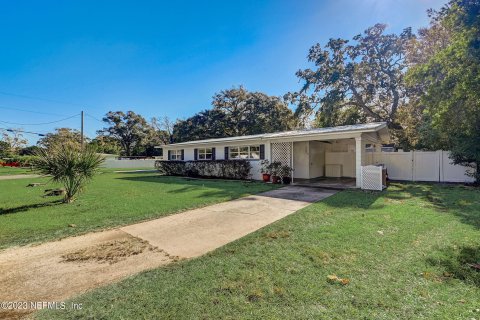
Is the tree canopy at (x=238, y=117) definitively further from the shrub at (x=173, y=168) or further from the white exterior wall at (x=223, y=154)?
the shrub at (x=173, y=168)

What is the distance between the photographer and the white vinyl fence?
40.8 ft

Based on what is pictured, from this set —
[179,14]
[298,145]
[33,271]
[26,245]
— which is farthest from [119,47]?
[33,271]

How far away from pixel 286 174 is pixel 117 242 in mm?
9875

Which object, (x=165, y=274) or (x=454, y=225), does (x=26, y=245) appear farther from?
(x=454, y=225)

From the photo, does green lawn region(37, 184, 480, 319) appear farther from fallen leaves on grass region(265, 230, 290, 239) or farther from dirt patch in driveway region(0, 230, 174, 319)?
dirt patch in driveway region(0, 230, 174, 319)

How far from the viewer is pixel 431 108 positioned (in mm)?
6809

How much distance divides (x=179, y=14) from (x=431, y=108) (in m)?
10.9

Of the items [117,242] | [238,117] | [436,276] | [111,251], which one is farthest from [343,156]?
[238,117]

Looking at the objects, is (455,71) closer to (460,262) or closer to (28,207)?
(460,262)

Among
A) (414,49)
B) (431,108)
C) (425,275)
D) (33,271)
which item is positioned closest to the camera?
(425,275)

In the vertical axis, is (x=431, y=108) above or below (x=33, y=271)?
Result: above

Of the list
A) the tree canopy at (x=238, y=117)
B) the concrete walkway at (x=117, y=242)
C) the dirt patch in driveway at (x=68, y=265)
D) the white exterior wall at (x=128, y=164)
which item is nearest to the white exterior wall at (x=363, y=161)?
the concrete walkway at (x=117, y=242)

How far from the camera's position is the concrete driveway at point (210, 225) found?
4406 millimetres

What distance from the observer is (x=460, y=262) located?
11.1 feet
